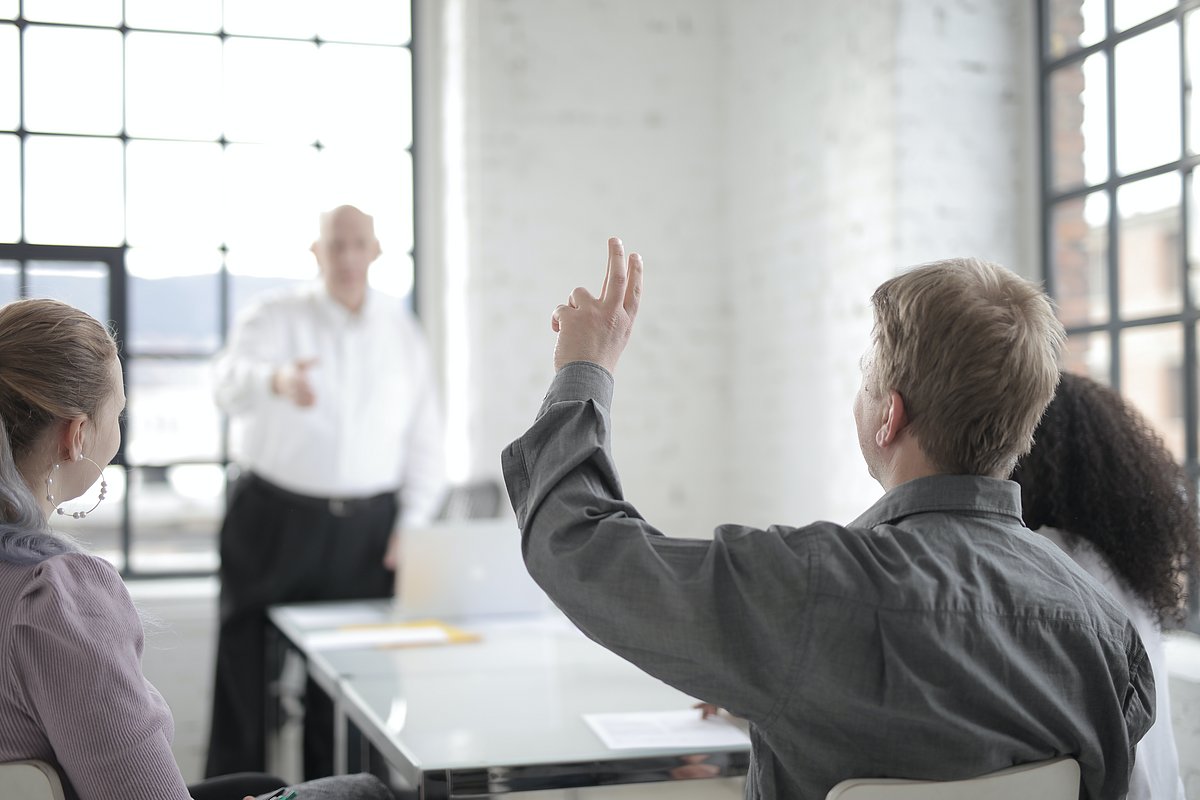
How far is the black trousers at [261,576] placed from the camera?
13.0 feet

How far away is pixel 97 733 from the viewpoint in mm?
1399

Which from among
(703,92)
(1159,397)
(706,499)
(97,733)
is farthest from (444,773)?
(1159,397)

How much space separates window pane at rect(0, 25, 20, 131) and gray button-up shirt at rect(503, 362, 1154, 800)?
14.1 feet

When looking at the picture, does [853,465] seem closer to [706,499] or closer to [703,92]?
[706,499]

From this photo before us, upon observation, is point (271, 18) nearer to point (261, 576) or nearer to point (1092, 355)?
point (261, 576)

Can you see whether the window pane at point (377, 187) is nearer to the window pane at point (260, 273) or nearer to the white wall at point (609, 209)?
the window pane at point (260, 273)

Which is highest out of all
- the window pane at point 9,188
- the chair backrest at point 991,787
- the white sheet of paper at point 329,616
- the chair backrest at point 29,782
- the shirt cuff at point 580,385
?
the window pane at point 9,188

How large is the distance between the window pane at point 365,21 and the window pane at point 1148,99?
3062 mm

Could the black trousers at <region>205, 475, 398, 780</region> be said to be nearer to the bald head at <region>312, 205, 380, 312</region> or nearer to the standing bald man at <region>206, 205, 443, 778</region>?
the standing bald man at <region>206, 205, 443, 778</region>

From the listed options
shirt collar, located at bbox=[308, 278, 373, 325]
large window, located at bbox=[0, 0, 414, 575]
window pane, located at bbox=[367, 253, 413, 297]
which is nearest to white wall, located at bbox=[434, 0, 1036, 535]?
window pane, located at bbox=[367, 253, 413, 297]

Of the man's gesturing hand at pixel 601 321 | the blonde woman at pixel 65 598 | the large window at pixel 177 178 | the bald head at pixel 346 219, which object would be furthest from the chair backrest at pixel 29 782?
the large window at pixel 177 178

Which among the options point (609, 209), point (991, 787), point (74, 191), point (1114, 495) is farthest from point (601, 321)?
point (74, 191)

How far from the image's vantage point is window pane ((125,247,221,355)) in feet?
16.4

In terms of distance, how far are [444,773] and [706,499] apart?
3645 millimetres
